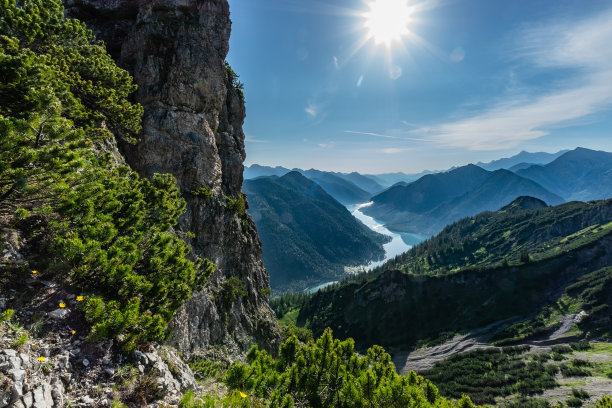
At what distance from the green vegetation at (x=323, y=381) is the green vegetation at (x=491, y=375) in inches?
3941

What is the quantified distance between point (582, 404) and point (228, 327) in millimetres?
109932

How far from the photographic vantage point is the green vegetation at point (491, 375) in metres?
88.9

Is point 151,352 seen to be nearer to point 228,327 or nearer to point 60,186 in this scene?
point 60,186

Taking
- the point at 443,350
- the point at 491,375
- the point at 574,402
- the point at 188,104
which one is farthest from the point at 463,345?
the point at 188,104

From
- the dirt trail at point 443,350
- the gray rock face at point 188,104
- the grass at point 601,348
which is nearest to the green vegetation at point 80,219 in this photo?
the gray rock face at point 188,104

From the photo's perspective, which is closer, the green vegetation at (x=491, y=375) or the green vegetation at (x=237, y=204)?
the green vegetation at (x=237, y=204)

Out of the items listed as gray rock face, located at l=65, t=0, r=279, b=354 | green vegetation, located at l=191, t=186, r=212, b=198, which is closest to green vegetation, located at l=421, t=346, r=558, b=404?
gray rock face, located at l=65, t=0, r=279, b=354

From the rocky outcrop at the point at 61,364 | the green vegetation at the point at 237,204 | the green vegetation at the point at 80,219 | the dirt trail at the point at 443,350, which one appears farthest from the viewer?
the dirt trail at the point at 443,350

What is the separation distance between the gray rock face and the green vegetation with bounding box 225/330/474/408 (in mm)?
25576

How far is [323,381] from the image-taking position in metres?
11.5

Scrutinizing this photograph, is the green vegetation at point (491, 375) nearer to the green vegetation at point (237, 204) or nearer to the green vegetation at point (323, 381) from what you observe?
the green vegetation at point (237, 204)

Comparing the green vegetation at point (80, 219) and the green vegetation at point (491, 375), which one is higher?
the green vegetation at point (80, 219)

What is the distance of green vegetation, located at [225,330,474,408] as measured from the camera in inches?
399

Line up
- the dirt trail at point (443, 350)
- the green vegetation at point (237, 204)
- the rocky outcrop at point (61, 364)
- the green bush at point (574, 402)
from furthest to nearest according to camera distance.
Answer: the dirt trail at point (443, 350), the green bush at point (574, 402), the green vegetation at point (237, 204), the rocky outcrop at point (61, 364)
